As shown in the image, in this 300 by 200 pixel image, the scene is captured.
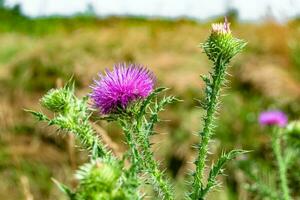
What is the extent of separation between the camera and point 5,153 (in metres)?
5.70

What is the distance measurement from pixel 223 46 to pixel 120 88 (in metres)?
0.20

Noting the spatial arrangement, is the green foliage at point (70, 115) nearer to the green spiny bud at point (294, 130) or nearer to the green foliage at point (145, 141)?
the green foliage at point (145, 141)

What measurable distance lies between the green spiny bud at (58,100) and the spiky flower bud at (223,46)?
264 millimetres

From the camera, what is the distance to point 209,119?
3.95ft

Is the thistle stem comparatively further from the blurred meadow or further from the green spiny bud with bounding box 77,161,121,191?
the blurred meadow

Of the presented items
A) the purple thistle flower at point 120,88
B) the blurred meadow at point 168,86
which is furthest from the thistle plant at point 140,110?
the blurred meadow at point 168,86

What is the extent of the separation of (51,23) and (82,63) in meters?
7.62

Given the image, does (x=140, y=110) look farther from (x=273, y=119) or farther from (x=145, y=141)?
(x=273, y=119)

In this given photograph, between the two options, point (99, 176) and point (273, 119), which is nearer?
point (99, 176)

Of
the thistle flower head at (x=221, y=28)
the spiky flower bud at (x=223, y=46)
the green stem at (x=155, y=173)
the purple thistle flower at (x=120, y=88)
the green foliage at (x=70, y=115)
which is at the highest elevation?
the thistle flower head at (x=221, y=28)

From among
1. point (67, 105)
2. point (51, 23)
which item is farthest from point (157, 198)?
point (51, 23)

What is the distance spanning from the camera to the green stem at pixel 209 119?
1.12 m

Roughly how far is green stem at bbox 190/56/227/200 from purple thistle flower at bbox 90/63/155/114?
0.11 metres

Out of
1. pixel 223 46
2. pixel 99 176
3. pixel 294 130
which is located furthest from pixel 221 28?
pixel 294 130
